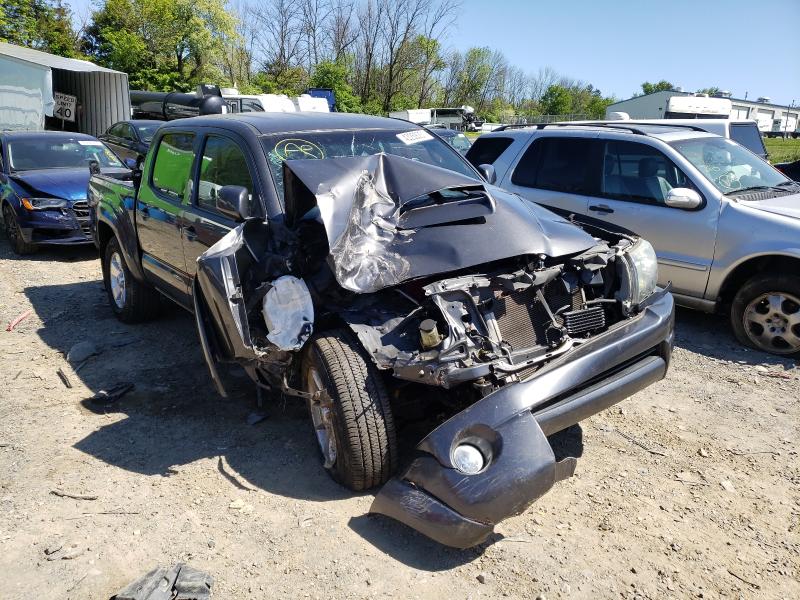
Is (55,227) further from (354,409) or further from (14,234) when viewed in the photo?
(354,409)

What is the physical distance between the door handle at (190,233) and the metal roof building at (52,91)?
13.0 m

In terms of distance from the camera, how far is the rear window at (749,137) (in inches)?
365

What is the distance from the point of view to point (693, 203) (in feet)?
17.5

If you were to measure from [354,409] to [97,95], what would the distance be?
17.9m

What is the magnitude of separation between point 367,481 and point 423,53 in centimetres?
4405

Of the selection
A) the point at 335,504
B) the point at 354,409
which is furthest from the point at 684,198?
the point at 335,504

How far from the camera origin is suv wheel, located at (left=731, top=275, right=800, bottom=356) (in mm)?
4961

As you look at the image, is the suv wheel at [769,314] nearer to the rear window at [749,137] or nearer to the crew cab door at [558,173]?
the crew cab door at [558,173]

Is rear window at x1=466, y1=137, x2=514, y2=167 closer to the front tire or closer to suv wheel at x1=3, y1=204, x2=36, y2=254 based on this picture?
the front tire

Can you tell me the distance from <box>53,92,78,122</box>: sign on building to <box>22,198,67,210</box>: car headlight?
10268mm

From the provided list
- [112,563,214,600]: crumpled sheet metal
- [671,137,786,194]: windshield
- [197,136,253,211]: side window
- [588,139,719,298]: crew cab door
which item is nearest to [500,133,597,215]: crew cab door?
[588,139,719,298]: crew cab door

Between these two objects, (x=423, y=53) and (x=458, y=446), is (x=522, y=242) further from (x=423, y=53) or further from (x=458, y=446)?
(x=423, y=53)

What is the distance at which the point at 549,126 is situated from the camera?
7.00m

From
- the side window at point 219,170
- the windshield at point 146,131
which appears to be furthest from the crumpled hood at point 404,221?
the windshield at point 146,131
